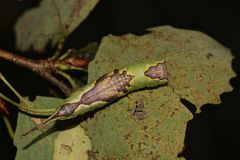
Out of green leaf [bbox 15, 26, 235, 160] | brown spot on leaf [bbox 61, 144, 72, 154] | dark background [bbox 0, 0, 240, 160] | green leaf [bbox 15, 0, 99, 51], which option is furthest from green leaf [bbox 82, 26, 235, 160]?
dark background [bbox 0, 0, 240, 160]

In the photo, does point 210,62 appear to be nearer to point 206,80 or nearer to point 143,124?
point 206,80

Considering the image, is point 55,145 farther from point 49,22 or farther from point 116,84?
point 49,22

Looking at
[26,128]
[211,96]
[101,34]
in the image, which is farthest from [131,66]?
[101,34]

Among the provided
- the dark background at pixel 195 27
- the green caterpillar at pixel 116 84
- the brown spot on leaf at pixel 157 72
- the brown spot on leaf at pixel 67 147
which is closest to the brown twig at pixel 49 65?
the green caterpillar at pixel 116 84

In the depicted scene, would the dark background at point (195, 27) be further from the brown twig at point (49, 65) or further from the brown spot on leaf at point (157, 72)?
the brown spot on leaf at point (157, 72)

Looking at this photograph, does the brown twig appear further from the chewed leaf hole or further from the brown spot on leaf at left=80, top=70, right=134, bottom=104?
the chewed leaf hole
